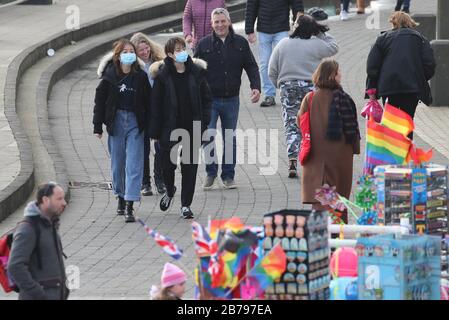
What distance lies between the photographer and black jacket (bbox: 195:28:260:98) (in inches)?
566

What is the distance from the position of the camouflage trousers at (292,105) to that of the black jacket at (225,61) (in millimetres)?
334

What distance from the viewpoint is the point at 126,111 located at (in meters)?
13.1

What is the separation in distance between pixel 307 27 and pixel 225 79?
100 centimetres

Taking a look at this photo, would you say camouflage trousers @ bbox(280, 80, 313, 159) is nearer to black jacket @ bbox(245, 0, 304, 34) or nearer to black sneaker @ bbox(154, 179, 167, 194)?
black sneaker @ bbox(154, 179, 167, 194)

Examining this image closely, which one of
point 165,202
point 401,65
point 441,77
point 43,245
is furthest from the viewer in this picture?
point 441,77

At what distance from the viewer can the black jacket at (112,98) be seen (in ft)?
42.9

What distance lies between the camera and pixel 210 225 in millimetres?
7742

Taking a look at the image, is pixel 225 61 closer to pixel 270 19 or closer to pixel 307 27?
pixel 307 27

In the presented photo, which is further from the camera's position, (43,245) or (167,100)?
(167,100)

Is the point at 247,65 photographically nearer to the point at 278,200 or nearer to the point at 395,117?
the point at 278,200

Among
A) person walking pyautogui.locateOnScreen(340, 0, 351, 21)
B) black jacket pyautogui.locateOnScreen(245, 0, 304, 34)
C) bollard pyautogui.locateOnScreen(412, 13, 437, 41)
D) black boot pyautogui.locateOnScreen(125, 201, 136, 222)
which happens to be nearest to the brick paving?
black boot pyautogui.locateOnScreen(125, 201, 136, 222)

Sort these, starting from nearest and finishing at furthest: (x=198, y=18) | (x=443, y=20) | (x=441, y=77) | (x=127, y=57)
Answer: (x=127, y=57)
(x=198, y=18)
(x=441, y=77)
(x=443, y=20)

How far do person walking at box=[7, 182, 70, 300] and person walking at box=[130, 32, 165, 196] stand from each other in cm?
490

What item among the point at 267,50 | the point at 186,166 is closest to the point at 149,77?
the point at 186,166
